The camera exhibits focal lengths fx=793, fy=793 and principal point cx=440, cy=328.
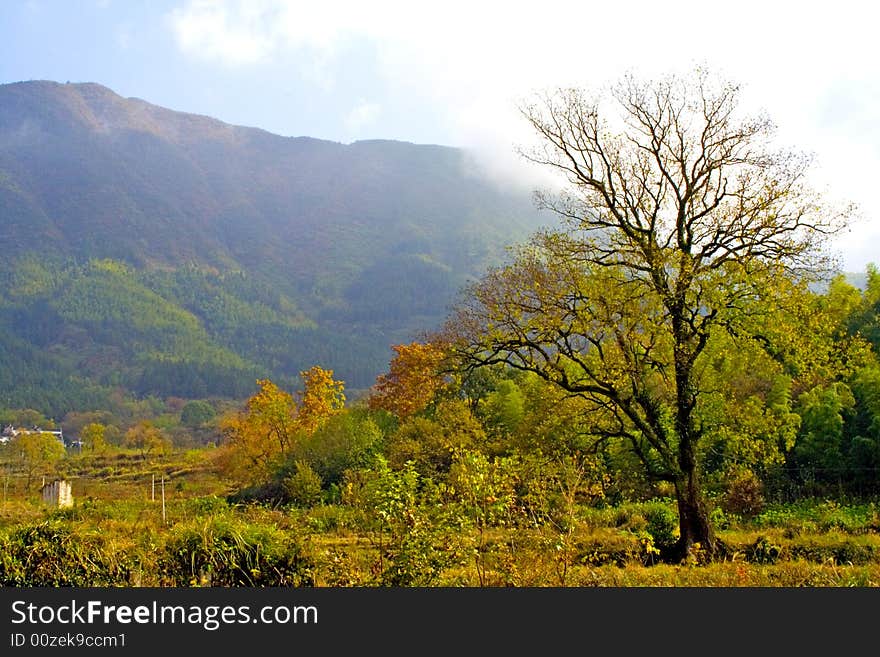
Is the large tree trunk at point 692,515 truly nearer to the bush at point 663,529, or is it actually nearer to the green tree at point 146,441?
the bush at point 663,529

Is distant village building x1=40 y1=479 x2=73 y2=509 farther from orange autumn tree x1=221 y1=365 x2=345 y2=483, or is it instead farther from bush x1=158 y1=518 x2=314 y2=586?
bush x1=158 y1=518 x2=314 y2=586

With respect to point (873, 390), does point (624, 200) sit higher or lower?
higher

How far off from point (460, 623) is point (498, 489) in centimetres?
283

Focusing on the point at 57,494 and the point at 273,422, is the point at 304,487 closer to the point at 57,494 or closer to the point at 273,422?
the point at 57,494

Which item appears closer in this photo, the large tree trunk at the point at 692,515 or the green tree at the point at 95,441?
the large tree trunk at the point at 692,515

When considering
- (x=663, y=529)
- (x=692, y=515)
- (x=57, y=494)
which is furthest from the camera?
(x=57, y=494)

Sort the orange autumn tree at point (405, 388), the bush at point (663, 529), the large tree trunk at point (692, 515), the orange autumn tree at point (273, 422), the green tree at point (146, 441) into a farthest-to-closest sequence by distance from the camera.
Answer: the green tree at point (146, 441) < the orange autumn tree at point (273, 422) < the orange autumn tree at point (405, 388) < the bush at point (663, 529) < the large tree trunk at point (692, 515)

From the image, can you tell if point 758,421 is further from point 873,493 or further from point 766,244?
point 873,493

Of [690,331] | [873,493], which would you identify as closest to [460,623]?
[690,331]

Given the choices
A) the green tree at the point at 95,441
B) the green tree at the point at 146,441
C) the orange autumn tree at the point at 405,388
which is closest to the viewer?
the orange autumn tree at the point at 405,388

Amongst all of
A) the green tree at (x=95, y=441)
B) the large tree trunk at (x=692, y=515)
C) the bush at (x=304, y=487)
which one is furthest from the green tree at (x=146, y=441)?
the large tree trunk at (x=692, y=515)

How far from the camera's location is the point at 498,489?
1060cm

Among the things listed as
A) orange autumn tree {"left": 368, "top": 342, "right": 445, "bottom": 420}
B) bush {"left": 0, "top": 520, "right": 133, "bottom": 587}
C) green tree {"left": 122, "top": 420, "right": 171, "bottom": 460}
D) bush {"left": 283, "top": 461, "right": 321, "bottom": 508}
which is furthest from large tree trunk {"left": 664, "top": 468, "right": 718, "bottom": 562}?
green tree {"left": 122, "top": 420, "right": 171, "bottom": 460}

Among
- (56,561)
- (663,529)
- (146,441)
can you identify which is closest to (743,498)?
(663,529)
